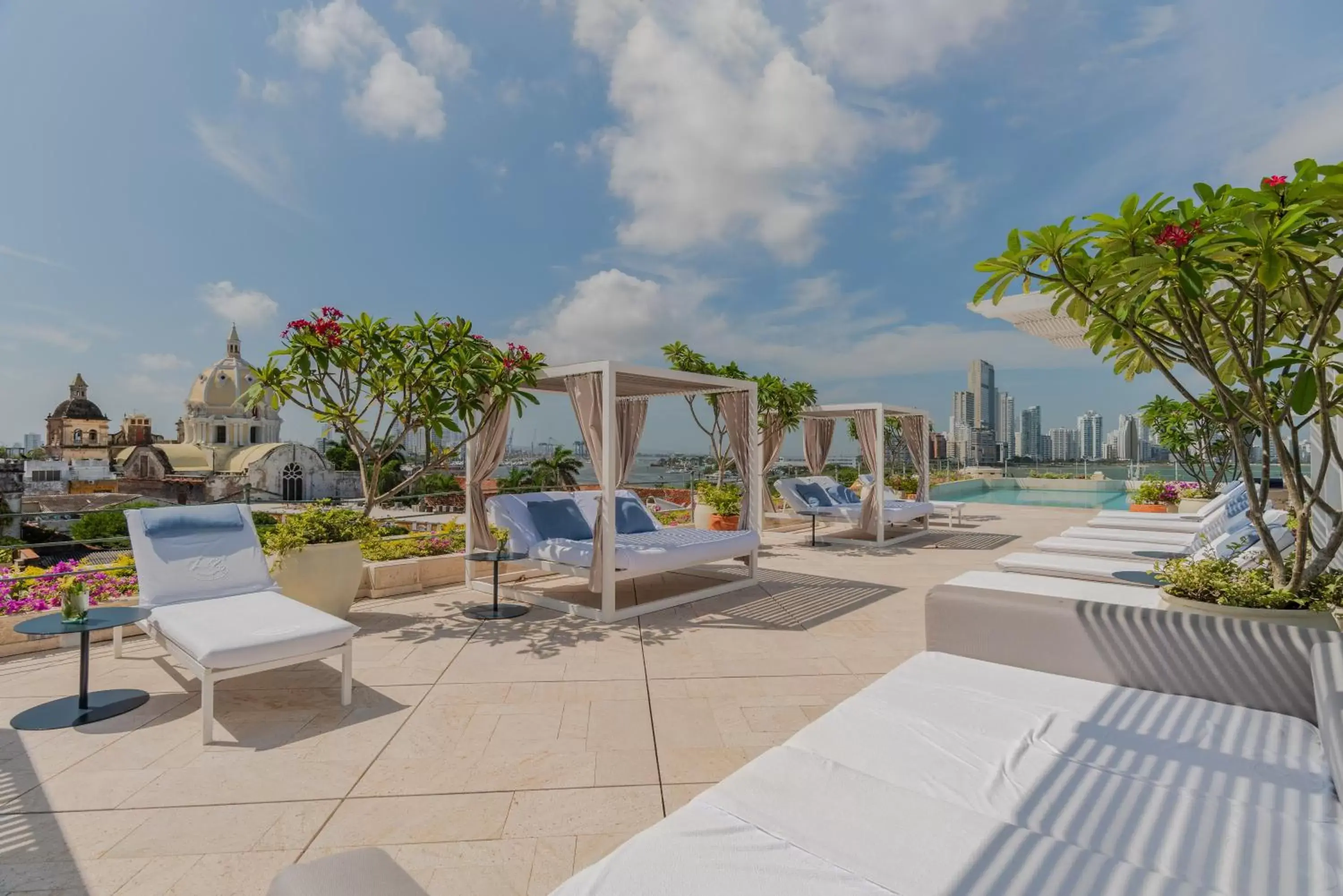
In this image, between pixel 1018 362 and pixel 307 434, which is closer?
pixel 307 434

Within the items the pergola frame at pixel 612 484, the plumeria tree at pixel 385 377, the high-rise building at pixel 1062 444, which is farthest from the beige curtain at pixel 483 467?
the high-rise building at pixel 1062 444

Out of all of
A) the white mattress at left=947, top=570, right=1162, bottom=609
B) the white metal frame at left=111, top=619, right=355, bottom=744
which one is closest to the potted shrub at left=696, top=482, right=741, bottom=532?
the white mattress at left=947, top=570, right=1162, bottom=609

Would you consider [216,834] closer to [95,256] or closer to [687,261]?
[687,261]

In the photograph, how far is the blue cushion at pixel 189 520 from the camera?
3.92m

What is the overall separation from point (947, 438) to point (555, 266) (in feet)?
40.3

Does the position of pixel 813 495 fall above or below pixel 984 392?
below

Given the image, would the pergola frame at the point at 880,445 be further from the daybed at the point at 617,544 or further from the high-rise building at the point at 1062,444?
the high-rise building at the point at 1062,444

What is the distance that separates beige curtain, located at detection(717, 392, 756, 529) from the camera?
652cm

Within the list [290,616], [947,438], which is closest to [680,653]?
[290,616]

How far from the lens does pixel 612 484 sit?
17.2 feet

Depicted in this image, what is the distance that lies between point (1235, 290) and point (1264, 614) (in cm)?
116

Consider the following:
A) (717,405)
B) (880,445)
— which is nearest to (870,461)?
(880,445)

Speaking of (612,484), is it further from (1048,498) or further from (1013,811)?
(1048,498)

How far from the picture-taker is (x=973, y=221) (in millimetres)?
10562
